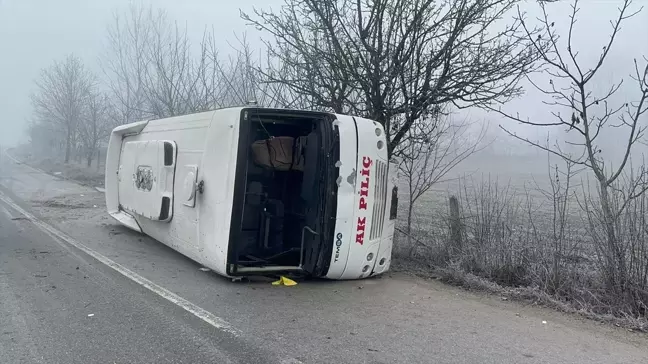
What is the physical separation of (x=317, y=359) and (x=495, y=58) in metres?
5.35

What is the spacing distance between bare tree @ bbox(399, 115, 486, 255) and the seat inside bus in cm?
210

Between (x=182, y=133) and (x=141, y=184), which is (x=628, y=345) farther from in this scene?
(x=141, y=184)

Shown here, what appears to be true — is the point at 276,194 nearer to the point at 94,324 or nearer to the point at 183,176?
the point at 183,176

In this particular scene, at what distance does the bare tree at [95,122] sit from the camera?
31.8 metres

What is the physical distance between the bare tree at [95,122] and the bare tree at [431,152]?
2700cm

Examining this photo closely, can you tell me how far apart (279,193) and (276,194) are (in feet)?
0.14

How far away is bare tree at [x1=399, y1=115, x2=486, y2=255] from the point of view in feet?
26.0

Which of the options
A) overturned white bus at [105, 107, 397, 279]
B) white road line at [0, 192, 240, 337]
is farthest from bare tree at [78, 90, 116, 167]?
overturned white bus at [105, 107, 397, 279]

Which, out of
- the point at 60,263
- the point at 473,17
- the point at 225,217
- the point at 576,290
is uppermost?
the point at 473,17

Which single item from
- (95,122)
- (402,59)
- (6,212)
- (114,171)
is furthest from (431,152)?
(95,122)

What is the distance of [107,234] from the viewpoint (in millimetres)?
9031

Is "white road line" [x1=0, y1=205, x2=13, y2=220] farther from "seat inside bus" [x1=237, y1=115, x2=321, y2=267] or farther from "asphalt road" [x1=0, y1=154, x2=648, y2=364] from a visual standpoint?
"seat inside bus" [x1=237, y1=115, x2=321, y2=267]

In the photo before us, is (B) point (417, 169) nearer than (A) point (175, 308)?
No

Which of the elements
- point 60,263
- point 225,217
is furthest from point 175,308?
point 60,263
